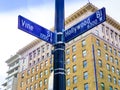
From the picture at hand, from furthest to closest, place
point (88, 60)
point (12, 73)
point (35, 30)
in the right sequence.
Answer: point (12, 73) < point (88, 60) < point (35, 30)

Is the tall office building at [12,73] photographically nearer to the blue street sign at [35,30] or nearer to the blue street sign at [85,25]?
Answer: the blue street sign at [35,30]

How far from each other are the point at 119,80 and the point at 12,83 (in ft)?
112

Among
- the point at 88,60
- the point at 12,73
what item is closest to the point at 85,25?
the point at 88,60

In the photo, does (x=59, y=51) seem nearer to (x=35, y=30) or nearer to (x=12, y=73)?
(x=35, y=30)

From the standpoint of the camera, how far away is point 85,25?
8578 mm

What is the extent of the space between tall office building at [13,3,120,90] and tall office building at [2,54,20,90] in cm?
822

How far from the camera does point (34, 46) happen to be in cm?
8056

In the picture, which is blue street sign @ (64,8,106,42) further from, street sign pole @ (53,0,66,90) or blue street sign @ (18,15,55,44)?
blue street sign @ (18,15,55,44)

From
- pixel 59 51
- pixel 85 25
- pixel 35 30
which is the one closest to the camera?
pixel 59 51

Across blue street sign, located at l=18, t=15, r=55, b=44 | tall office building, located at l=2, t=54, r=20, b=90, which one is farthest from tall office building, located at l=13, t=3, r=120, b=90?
blue street sign, located at l=18, t=15, r=55, b=44

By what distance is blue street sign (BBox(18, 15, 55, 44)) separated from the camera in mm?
8445

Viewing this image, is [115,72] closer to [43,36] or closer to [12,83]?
[12,83]

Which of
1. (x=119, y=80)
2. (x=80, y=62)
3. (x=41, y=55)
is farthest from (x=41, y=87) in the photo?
(x=119, y=80)

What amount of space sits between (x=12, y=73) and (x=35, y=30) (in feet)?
268
